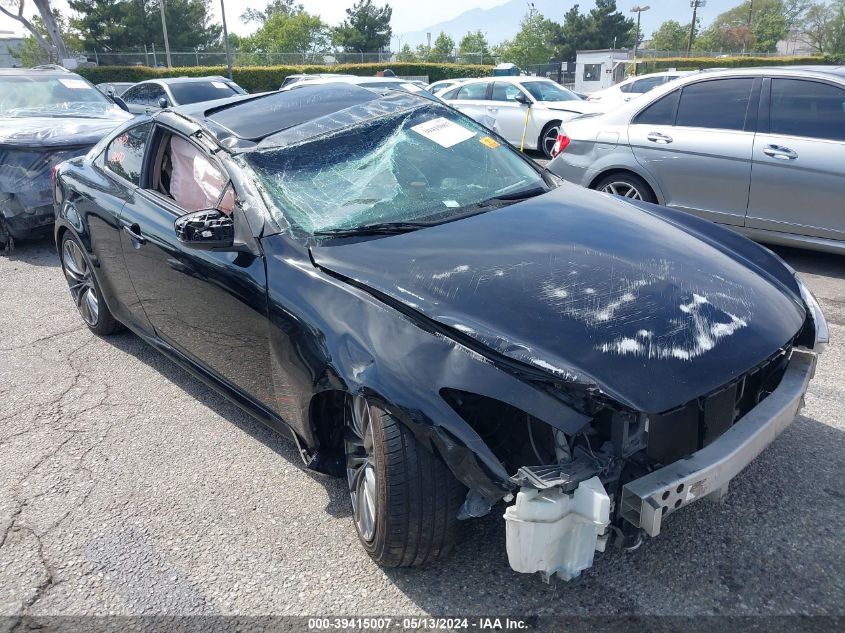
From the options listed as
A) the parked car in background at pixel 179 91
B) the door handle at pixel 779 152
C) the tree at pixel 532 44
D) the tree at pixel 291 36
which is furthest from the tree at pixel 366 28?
the door handle at pixel 779 152

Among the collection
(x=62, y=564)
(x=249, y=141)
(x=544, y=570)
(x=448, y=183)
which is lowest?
(x=62, y=564)

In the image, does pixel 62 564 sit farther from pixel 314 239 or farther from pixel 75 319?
pixel 75 319

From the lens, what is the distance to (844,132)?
508cm

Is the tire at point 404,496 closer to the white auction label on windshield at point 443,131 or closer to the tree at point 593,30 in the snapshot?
the white auction label on windshield at point 443,131

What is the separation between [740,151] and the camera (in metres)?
5.46

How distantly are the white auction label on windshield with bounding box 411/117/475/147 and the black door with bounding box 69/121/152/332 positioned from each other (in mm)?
1535

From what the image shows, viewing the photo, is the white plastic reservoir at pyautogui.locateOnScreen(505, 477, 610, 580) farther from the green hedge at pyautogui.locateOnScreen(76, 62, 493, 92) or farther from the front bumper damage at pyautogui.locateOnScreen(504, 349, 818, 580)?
the green hedge at pyautogui.locateOnScreen(76, 62, 493, 92)

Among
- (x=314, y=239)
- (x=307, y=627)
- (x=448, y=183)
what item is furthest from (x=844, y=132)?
(x=307, y=627)

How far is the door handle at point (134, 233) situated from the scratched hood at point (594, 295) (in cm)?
137

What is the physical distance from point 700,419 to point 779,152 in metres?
3.87

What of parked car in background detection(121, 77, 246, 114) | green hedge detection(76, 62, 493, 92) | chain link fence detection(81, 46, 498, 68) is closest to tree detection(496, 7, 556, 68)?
chain link fence detection(81, 46, 498, 68)

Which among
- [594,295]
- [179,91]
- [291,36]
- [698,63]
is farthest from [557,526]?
[291,36]

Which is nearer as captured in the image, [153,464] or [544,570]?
[544,570]

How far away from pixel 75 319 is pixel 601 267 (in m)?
4.16
